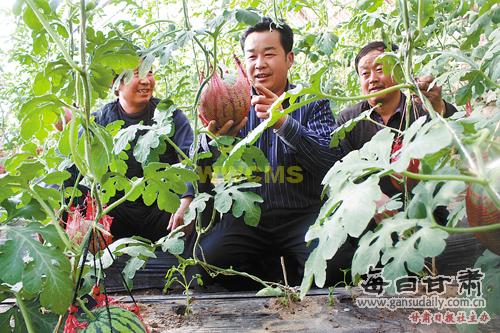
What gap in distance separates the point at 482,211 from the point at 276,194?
1614 mm

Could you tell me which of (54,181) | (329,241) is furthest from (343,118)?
(329,241)

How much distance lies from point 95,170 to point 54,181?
0.20 metres

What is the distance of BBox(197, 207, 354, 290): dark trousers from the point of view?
2336mm

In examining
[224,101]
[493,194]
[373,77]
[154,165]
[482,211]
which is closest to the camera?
[493,194]

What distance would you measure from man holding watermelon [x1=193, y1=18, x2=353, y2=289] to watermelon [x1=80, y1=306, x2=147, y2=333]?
1.21 metres

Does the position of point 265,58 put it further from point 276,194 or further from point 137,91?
point 137,91

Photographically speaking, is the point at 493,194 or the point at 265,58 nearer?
the point at 493,194

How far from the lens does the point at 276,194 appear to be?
2.42m

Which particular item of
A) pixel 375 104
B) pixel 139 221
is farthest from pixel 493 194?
pixel 139 221

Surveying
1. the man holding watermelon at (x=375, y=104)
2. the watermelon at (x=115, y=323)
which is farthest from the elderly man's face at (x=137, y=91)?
the watermelon at (x=115, y=323)

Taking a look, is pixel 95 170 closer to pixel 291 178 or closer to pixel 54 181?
pixel 54 181

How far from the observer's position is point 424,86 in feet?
6.48

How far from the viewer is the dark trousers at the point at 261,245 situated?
2.34m

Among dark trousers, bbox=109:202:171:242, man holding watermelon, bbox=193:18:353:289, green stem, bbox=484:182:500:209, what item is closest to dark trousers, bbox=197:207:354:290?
man holding watermelon, bbox=193:18:353:289
